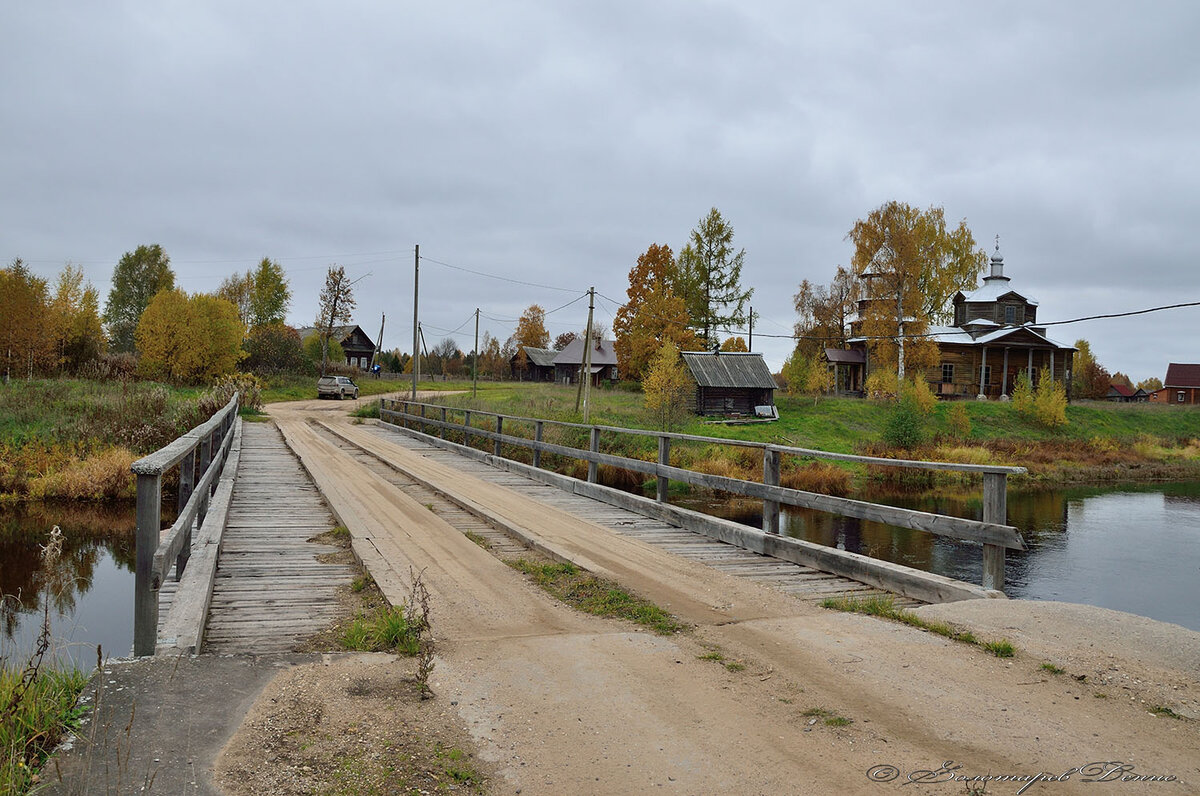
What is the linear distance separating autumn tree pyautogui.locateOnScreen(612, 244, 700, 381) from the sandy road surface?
43.9 metres

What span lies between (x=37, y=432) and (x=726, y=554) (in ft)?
68.1

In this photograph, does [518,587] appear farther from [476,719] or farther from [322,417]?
[322,417]

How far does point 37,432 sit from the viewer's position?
69.3 feet

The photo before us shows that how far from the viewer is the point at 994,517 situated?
594 cm

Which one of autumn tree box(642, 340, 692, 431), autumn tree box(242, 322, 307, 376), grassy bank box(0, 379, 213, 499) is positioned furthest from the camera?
autumn tree box(242, 322, 307, 376)

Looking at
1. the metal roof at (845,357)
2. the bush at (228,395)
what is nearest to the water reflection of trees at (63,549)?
the bush at (228,395)

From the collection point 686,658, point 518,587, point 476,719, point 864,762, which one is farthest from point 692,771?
point 518,587

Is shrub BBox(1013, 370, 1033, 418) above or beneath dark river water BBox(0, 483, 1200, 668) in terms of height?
above

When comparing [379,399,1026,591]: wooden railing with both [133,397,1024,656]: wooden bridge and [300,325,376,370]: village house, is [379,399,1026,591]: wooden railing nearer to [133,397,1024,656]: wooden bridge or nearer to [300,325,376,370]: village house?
[133,397,1024,656]: wooden bridge

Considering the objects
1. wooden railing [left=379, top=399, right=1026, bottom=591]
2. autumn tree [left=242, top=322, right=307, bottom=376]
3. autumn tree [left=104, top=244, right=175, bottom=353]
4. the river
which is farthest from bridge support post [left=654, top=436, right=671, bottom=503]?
autumn tree [left=104, top=244, right=175, bottom=353]

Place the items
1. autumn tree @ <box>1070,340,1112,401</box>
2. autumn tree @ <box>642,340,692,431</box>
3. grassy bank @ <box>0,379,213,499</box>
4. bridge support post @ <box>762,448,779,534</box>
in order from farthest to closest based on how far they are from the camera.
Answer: autumn tree @ <box>1070,340,1112,401</box>, autumn tree @ <box>642,340,692,431</box>, grassy bank @ <box>0,379,213,499</box>, bridge support post @ <box>762,448,779,534</box>

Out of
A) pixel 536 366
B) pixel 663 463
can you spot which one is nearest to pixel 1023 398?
pixel 663 463

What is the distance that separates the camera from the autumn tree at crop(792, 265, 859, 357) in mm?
62156

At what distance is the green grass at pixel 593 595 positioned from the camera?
218 inches
